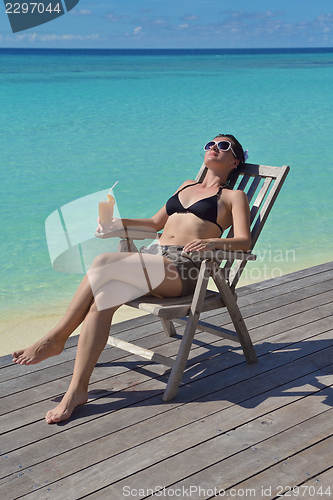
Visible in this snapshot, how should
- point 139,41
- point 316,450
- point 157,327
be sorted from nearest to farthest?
point 316,450 → point 157,327 → point 139,41

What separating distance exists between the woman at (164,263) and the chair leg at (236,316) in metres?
0.16

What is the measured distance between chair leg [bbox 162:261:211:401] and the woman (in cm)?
15

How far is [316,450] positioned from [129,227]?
1.53 m

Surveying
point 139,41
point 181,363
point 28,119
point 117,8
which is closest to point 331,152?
point 28,119

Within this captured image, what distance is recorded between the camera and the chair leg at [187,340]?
244cm

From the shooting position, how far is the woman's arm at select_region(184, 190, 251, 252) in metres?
2.43

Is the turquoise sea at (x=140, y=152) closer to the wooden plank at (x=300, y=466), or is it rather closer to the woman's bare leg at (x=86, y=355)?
the woman's bare leg at (x=86, y=355)

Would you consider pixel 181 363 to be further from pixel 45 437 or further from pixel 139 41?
pixel 139 41

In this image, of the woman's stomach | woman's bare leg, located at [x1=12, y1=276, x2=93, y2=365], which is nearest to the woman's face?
the woman's stomach

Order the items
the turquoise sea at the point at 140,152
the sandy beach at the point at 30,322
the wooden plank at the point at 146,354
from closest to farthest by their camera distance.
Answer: the wooden plank at the point at 146,354 → the sandy beach at the point at 30,322 → the turquoise sea at the point at 140,152

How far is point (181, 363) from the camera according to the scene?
2449 mm

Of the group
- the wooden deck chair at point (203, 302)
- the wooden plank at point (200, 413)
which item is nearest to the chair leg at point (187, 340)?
the wooden deck chair at point (203, 302)

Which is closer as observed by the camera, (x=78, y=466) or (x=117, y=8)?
(x=78, y=466)

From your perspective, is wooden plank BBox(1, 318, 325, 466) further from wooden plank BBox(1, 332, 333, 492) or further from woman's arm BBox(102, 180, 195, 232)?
woman's arm BBox(102, 180, 195, 232)
